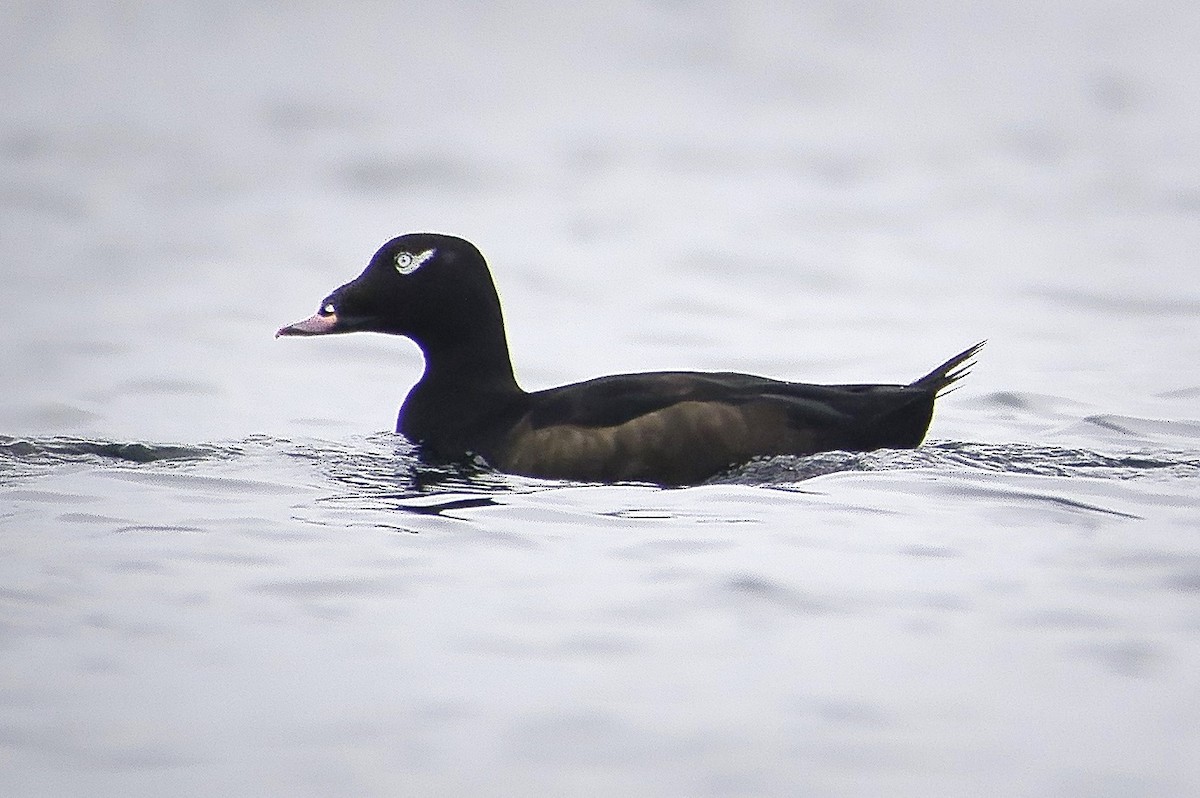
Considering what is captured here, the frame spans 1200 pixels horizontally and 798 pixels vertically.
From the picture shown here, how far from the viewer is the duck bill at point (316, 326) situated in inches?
296

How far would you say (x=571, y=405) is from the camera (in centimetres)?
714

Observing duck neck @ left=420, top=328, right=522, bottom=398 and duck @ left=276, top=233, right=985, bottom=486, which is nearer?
duck @ left=276, top=233, right=985, bottom=486

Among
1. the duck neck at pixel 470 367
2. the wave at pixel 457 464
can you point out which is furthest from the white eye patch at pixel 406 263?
the wave at pixel 457 464

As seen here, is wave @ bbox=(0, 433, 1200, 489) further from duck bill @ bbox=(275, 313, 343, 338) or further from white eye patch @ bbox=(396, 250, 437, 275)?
white eye patch @ bbox=(396, 250, 437, 275)

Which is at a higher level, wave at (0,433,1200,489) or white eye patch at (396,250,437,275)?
white eye patch at (396,250,437,275)

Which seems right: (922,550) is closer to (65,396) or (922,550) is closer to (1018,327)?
(65,396)

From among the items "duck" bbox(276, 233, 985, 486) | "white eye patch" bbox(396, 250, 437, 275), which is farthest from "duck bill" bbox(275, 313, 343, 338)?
"white eye patch" bbox(396, 250, 437, 275)

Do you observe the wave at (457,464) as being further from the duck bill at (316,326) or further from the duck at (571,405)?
the duck bill at (316,326)

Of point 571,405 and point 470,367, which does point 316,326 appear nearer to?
point 470,367

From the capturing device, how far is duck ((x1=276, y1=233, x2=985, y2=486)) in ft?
23.1

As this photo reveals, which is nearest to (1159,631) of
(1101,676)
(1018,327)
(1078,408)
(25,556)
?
(1101,676)

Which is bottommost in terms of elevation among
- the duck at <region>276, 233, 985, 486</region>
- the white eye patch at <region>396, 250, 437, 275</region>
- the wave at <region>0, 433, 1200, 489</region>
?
the wave at <region>0, 433, 1200, 489</region>

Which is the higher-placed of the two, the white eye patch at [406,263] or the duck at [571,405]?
the white eye patch at [406,263]

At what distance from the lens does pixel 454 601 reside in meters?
5.32
